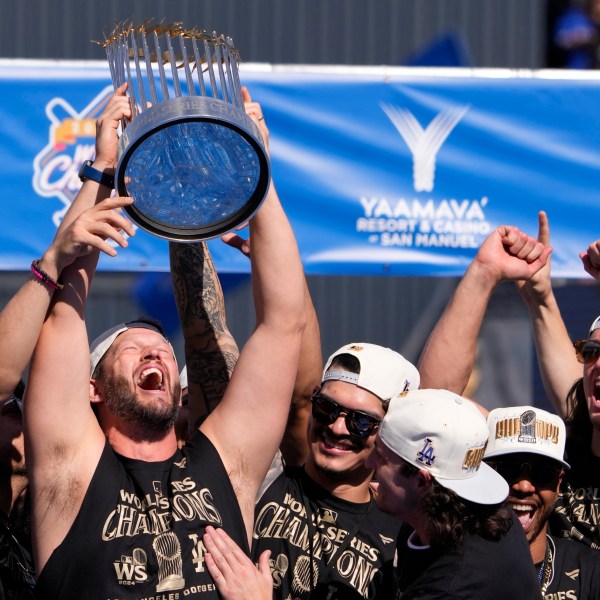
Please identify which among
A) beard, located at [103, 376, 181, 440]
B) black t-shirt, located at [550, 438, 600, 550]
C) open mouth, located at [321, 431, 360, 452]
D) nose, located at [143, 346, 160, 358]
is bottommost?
black t-shirt, located at [550, 438, 600, 550]

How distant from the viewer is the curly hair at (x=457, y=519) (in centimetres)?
312

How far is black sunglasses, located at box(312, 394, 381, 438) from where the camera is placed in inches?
152

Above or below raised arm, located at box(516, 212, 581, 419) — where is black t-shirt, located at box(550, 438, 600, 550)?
below

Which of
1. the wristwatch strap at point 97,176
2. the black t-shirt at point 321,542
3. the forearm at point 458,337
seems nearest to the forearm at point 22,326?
the wristwatch strap at point 97,176

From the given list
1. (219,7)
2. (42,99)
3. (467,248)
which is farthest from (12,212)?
(219,7)

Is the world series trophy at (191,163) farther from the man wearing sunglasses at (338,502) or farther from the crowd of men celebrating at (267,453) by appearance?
the man wearing sunglasses at (338,502)

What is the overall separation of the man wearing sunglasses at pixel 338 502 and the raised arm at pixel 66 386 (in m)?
0.66

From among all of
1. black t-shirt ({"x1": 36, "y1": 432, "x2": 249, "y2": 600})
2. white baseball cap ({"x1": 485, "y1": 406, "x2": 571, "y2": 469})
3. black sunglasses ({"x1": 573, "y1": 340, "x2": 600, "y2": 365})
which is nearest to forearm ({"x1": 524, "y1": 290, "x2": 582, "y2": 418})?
black sunglasses ({"x1": 573, "y1": 340, "x2": 600, "y2": 365})

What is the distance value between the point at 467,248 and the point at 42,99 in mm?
1876

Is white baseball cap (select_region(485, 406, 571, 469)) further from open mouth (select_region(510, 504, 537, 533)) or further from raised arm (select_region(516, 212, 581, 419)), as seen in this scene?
raised arm (select_region(516, 212, 581, 419))

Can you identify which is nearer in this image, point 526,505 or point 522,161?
point 526,505

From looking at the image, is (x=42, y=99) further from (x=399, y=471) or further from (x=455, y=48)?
(x=455, y=48)

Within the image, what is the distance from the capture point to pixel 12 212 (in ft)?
16.1

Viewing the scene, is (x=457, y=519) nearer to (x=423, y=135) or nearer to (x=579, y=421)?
(x=579, y=421)
